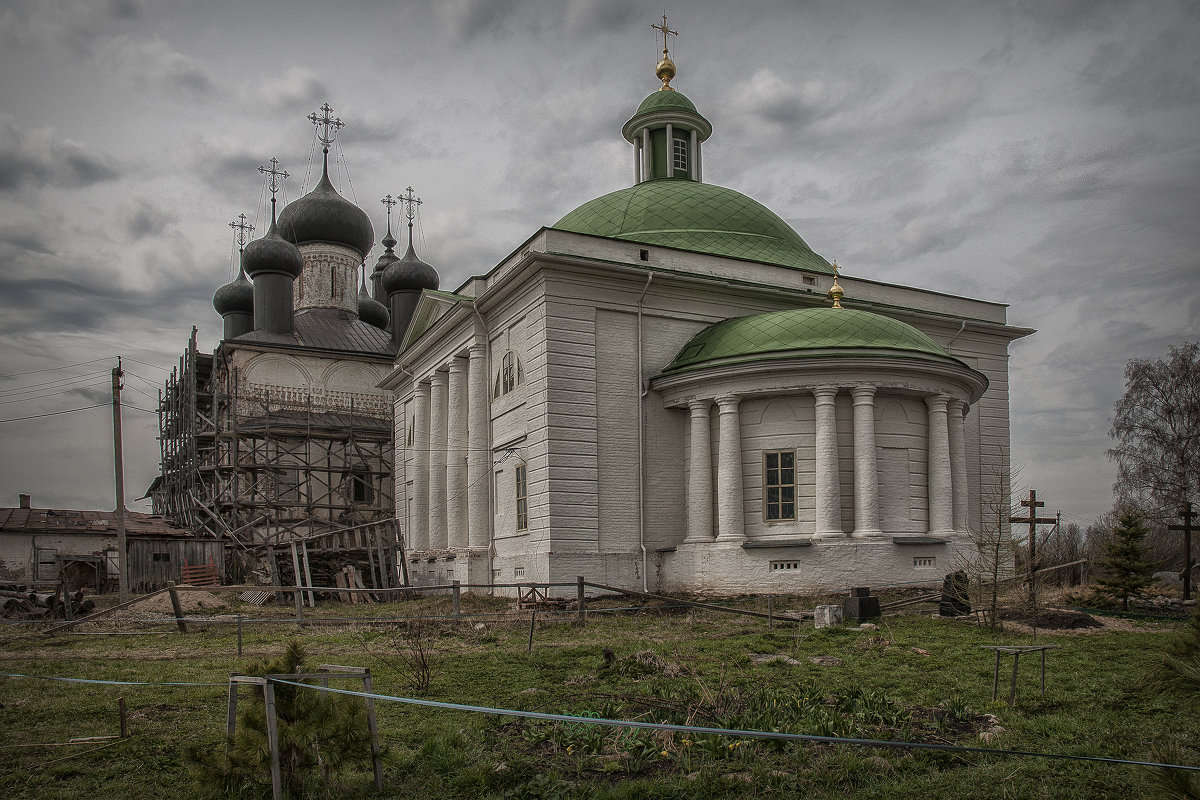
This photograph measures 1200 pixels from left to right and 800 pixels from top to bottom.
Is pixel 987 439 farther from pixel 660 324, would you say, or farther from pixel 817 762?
pixel 817 762

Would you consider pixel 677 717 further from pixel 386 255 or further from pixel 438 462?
pixel 386 255

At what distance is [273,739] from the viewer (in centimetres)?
614

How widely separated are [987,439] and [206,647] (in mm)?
23109

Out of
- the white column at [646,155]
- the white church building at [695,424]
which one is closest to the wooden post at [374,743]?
the white church building at [695,424]

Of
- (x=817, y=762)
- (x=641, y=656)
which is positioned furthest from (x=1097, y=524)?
(x=817, y=762)

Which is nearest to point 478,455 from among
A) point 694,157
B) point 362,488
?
point 694,157

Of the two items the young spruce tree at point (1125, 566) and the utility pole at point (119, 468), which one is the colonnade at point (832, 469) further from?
the utility pole at point (119, 468)

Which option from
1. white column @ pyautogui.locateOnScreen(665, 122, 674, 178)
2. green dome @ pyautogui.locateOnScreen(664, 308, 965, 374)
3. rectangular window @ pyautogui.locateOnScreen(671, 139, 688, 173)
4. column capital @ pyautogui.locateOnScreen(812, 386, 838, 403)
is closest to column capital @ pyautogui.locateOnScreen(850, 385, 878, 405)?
column capital @ pyautogui.locateOnScreen(812, 386, 838, 403)

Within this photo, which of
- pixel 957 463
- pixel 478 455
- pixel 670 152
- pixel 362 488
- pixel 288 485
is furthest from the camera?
pixel 362 488

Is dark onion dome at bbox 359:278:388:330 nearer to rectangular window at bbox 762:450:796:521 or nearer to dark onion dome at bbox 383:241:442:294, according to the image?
dark onion dome at bbox 383:241:442:294

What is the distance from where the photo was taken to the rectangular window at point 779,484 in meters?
21.6

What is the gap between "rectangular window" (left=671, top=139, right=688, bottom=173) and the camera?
32094 millimetres

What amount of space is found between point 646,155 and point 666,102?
1.82m

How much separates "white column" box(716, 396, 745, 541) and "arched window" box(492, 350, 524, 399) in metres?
5.50
